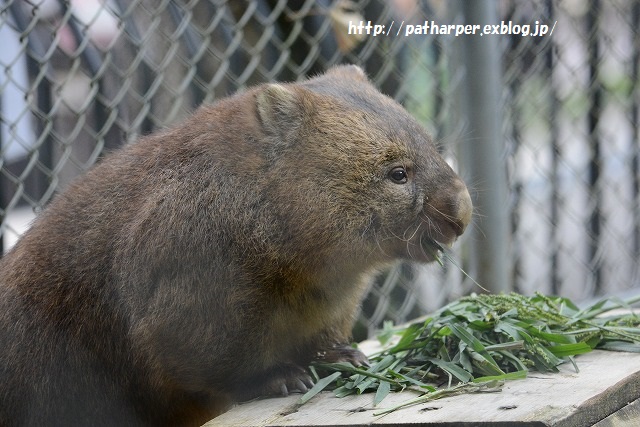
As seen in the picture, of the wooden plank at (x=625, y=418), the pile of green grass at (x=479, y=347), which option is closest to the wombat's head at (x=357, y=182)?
the pile of green grass at (x=479, y=347)

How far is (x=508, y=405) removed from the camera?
2863 millimetres

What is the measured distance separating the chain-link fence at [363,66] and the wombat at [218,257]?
78cm

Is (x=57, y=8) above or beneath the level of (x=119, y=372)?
above

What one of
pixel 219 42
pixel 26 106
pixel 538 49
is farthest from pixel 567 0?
pixel 26 106

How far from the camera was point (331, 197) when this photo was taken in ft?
12.0

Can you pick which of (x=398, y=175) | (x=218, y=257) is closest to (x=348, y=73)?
(x=398, y=175)

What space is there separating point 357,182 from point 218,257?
0.62 metres

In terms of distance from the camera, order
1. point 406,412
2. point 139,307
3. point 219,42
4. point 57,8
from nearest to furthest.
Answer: point 406,412 → point 139,307 → point 57,8 → point 219,42

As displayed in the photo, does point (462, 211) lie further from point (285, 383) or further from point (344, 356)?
point (285, 383)

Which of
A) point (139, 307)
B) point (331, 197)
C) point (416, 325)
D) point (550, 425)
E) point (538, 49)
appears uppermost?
point (538, 49)

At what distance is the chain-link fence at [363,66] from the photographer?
467 cm

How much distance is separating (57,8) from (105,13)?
0.80ft

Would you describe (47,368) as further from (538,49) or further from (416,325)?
(538,49)

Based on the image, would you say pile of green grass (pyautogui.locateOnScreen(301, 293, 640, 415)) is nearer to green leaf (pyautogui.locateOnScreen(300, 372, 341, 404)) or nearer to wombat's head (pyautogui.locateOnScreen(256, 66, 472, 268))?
green leaf (pyautogui.locateOnScreen(300, 372, 341, 404))
